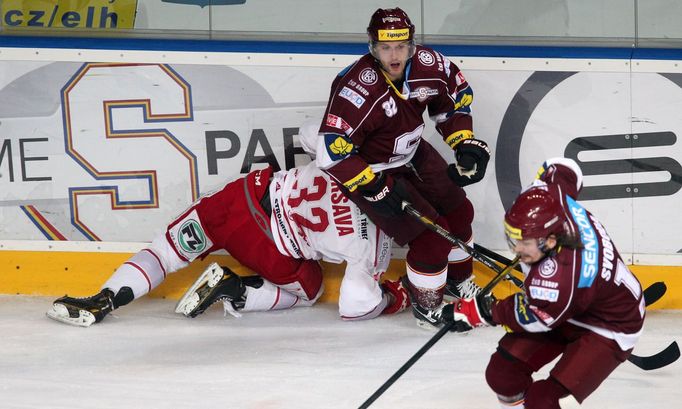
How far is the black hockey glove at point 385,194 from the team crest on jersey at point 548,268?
1198mm

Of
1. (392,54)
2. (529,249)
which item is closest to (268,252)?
(392,54)

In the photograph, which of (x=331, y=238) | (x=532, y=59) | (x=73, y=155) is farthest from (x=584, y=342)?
(x=73, y=155)

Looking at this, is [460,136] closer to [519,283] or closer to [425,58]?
[425,58]

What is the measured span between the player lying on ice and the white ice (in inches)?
3.0

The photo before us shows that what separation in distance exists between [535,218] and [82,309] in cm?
204

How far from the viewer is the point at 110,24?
4449 millimetres

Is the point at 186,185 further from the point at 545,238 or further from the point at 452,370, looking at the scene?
the point at 545,238

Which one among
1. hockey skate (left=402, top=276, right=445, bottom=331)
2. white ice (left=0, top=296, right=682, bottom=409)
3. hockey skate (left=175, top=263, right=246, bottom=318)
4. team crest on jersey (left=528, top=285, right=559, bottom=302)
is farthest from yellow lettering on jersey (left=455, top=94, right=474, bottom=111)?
team crest on jersey (left=528, top=285, right=559, bottom=302)

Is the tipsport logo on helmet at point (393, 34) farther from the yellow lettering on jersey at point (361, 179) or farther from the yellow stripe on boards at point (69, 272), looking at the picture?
the yellow stripe on boards at point (69, 272)

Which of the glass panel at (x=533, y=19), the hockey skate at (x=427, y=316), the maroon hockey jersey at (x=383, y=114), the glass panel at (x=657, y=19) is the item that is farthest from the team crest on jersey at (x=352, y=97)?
the glass panel at (x=657, y=19)

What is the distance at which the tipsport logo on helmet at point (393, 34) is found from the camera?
3807 millimetres

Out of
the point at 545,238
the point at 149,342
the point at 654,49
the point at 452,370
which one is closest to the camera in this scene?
the point at 545,238

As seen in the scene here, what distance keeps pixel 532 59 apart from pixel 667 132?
2.01ft

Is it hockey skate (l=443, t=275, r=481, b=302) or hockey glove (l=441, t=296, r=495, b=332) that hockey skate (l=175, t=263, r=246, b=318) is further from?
hockey glove (l=441, t=296, r=495, b=332)
